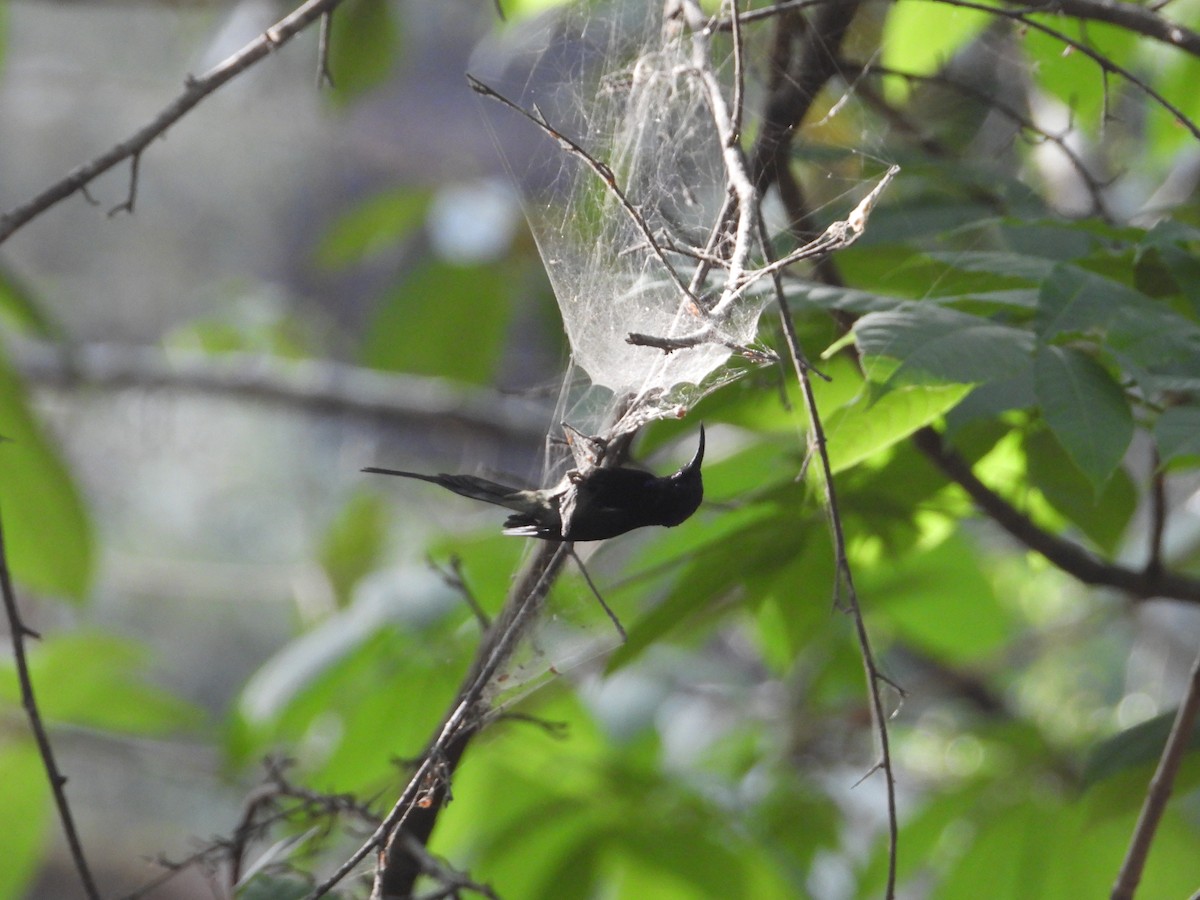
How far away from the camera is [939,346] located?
25.0 inches

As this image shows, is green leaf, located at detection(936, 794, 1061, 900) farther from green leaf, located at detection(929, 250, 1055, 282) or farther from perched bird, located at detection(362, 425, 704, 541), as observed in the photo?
perched bird, located at detection(362, 425, 704, 541)

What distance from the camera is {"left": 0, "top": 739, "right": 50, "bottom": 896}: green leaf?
1510mm

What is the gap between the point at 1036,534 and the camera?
882 millimetres

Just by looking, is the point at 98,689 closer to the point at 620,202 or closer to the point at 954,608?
the point at 954,608

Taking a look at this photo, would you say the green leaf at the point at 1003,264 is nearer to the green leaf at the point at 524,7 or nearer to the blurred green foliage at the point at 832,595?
the blurred green foliage at the point at 832,595

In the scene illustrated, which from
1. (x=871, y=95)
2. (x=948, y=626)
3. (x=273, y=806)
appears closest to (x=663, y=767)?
(x=948, y=626)

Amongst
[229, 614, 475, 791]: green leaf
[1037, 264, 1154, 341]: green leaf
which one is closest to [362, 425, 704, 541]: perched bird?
[1037, 264, 1154, 341]: green leaf

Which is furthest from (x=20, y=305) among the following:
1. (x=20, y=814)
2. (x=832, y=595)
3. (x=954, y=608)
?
(x=954, y=608)

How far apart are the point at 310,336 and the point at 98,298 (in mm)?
3405

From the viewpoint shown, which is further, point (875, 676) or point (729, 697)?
point (729, 697)

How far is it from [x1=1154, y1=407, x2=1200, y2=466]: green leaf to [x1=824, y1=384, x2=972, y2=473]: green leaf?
0.11 m

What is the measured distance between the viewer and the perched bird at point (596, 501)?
514 millimetres

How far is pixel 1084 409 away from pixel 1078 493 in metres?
0.26

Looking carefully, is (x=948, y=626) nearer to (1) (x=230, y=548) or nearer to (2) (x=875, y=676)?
(2) (x=875, y=676)
